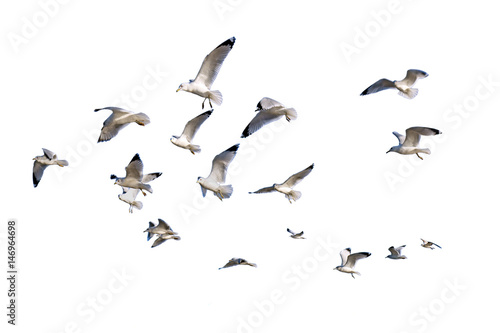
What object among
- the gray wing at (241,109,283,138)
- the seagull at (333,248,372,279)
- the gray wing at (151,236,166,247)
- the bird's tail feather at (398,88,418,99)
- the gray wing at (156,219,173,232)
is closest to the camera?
the bird's tail feather at (398,88,418,99)

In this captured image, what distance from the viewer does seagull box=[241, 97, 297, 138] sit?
A: 13.5 metres

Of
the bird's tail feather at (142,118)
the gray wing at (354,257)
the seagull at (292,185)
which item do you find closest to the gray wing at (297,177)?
the seagull at (292,185)

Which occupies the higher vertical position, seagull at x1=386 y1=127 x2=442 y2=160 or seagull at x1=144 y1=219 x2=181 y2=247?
seagull at x1=144 y1=219 x2=181 y2=247

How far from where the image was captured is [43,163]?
1552cm

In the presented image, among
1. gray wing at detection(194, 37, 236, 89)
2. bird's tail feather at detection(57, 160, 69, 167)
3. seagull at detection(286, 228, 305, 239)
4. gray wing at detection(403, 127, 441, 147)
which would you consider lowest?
seagull at detection(286, 228, 305, 239)

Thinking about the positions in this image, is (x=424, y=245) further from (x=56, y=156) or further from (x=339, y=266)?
(x=56, y=156)

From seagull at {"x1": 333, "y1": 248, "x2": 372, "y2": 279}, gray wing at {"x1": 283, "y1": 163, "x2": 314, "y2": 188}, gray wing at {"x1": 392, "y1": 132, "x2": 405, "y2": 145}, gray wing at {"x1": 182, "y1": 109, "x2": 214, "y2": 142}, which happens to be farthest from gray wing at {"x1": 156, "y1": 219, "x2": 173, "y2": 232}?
gray wing at {"x1": 392, "y1": 132, "x2": 405, "y2": 145}

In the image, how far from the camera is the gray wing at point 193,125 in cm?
1393

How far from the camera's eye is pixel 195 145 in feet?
45.7

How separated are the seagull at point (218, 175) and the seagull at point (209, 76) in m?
1.11

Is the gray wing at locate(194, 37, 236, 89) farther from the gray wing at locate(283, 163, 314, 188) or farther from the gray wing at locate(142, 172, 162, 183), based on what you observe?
the gray wing at locate(283, 163, 314, 188)

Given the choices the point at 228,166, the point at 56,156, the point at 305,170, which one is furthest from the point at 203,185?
the point at 56,156

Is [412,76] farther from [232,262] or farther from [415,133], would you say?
[232,262]

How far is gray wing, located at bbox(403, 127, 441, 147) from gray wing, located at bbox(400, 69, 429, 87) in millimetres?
730
